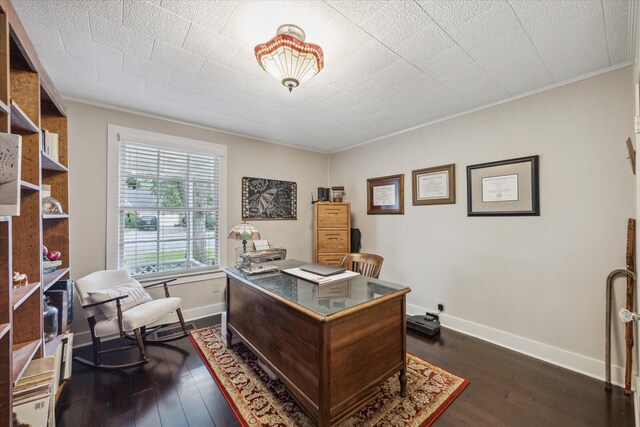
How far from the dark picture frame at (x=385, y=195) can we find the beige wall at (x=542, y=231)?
224 mm

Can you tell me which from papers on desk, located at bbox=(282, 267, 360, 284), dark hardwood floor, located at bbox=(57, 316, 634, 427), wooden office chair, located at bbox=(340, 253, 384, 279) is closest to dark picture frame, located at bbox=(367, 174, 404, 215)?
wooden office chair, located at bbox=(340, 253, 384, 279)

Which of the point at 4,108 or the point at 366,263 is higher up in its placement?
the point at 4,108

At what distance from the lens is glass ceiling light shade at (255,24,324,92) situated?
1.53 metres

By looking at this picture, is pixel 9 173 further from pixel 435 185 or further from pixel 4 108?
pixel 435 185

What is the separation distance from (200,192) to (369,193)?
240 cm

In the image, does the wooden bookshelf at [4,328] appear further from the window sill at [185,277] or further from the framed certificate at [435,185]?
the framed certificate at [435,185]

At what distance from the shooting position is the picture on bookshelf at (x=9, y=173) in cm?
103

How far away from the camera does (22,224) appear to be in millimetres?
1532

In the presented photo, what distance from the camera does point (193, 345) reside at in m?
2.65

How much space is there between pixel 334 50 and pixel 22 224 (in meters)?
2.21

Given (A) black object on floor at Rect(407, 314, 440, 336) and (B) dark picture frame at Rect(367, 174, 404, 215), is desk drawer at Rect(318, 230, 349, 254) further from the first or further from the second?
(A) black object on floor at Rect(407, 314, 440, 336)

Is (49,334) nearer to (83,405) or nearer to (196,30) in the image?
(83,405)

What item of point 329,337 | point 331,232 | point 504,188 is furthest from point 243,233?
point 504,188

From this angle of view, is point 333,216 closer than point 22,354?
No
